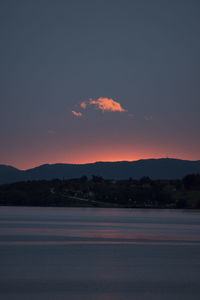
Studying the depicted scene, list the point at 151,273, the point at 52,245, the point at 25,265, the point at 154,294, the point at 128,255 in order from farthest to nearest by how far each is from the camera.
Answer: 1. the point at 52,245
2. the point at 128,255
3. the point at 25,265
4. the point at 151,273
5. the point at 154,294

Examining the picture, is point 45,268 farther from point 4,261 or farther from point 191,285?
point 191,285

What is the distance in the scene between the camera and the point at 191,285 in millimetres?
26859

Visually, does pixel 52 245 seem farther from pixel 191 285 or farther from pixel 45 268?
pixel 191 285

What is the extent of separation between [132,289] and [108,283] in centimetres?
195

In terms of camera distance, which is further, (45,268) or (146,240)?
(146,240)

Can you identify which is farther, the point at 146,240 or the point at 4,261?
the point at 146,240

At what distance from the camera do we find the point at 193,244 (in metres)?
51.5

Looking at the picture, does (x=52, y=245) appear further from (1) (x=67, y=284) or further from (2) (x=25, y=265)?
(1) (x=67, y=284)

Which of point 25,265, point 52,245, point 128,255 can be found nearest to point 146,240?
point 52,245

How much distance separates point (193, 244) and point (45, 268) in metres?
23.1

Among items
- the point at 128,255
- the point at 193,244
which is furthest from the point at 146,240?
the point at 128,255

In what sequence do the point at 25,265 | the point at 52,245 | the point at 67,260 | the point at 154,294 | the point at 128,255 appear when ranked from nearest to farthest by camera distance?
the point at 154,294 < the point at 25,265 < the point at 67,260 < the point at 128,255 < the point at 52,245

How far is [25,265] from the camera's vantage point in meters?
33.8

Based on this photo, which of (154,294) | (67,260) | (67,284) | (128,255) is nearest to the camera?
(154,294)
